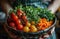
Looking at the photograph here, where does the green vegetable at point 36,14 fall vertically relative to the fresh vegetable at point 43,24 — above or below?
above

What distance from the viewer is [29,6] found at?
44.4 inches

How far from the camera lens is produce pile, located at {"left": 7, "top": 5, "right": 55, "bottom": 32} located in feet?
3.08

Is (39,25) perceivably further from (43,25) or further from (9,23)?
(9,23)

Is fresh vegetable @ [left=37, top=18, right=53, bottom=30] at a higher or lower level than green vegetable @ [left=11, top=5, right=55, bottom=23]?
lower

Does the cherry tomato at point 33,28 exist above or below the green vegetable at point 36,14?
below

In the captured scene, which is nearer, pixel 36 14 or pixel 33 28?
pixel 33 28

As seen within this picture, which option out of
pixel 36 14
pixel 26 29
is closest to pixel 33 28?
pixel 26 29

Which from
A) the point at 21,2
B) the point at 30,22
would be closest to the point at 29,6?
the point at 21,2

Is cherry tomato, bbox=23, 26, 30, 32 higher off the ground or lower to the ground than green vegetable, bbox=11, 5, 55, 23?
lower

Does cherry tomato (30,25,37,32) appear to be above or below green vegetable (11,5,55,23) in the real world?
below

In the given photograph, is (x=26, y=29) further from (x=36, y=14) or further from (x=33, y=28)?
(x=36, y=14)

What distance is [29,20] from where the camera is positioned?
980 mm

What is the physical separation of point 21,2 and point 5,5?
0.53ft

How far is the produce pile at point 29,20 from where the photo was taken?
0.94m
